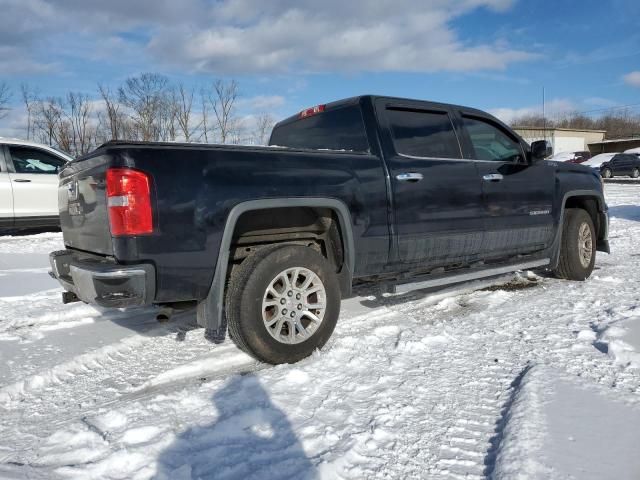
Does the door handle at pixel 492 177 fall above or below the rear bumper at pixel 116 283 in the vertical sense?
above

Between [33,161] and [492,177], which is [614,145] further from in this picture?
[33,161]

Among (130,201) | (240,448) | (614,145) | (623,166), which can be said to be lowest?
(240,448)

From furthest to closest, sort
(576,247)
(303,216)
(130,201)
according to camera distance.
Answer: (576,247) → (303,216) → (130,201)

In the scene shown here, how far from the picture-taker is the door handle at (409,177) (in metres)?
3.67

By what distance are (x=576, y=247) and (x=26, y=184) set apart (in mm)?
8382

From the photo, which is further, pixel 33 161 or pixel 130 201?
pixel 33 161

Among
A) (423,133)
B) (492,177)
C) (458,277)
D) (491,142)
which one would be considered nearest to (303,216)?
(423,133)

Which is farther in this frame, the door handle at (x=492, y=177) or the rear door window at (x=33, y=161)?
the rear door window at (x=33, y=161)

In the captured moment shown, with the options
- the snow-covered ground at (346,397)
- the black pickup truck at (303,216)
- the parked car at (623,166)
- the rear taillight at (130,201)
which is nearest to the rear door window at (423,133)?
the black pickup truck at (303,216)

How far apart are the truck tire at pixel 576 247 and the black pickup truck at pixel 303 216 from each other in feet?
1.88

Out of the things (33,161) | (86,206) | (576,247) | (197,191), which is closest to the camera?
(197,191)

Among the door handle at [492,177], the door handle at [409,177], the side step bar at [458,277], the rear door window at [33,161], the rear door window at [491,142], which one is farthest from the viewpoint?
the rear door window at [33,161]

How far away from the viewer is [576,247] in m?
5.40

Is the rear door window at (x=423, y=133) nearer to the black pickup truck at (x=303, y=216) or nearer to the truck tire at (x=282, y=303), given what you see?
the black pickup truck at (x=303, y=216)
